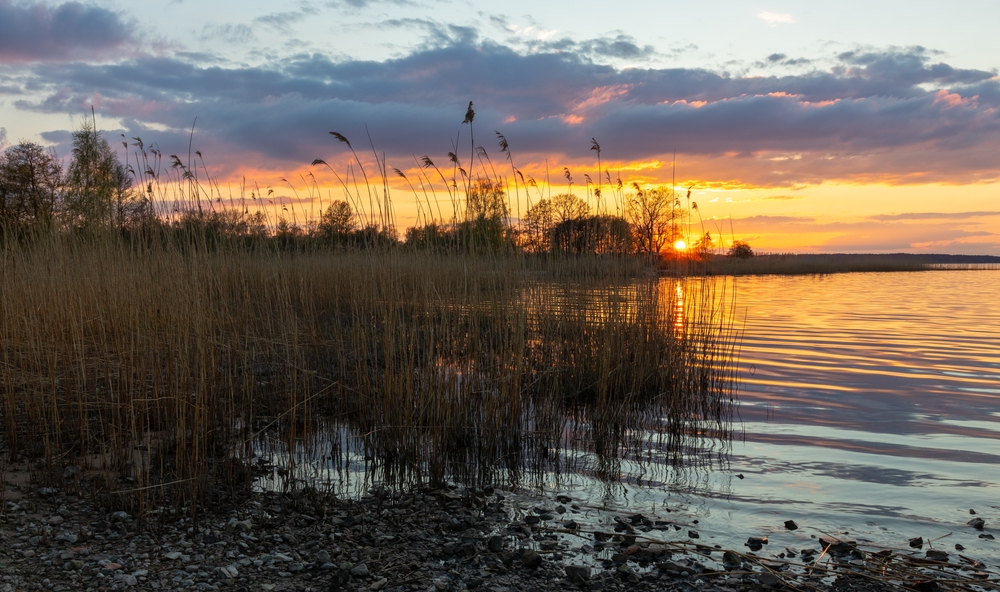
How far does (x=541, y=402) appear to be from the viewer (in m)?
4.70

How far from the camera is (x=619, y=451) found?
14.4ft

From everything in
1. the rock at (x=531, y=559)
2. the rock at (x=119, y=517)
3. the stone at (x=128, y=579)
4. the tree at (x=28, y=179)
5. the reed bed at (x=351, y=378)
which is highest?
the tree at (x=28, y=179)

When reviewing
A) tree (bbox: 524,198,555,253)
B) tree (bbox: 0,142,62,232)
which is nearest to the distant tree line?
tree (bbox: 524,198,555,253)

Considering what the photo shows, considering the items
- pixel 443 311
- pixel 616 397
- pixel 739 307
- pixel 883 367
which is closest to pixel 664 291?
pixel 616 397

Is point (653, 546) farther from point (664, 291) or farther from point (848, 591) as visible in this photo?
point (664, 291)

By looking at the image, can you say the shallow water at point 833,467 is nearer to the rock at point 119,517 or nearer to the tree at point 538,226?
the rock at point 119,517

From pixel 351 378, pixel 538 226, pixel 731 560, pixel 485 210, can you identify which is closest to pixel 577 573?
pixel 731 560

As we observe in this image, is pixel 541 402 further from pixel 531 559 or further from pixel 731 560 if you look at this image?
pixel 731 560

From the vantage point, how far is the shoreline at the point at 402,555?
2.46m

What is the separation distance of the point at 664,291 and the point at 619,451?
255 cm

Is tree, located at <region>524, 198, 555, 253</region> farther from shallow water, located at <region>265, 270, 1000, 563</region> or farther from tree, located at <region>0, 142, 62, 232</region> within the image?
tree, located at <region>0, 142, 62, 232</region>

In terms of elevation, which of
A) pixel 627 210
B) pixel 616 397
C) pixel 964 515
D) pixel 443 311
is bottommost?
pixel 964 515

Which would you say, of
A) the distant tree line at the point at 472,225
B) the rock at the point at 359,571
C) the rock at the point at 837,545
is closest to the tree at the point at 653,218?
the distant tree line at the point at 472,225

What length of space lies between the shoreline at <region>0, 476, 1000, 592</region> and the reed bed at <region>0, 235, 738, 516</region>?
0.81ft
